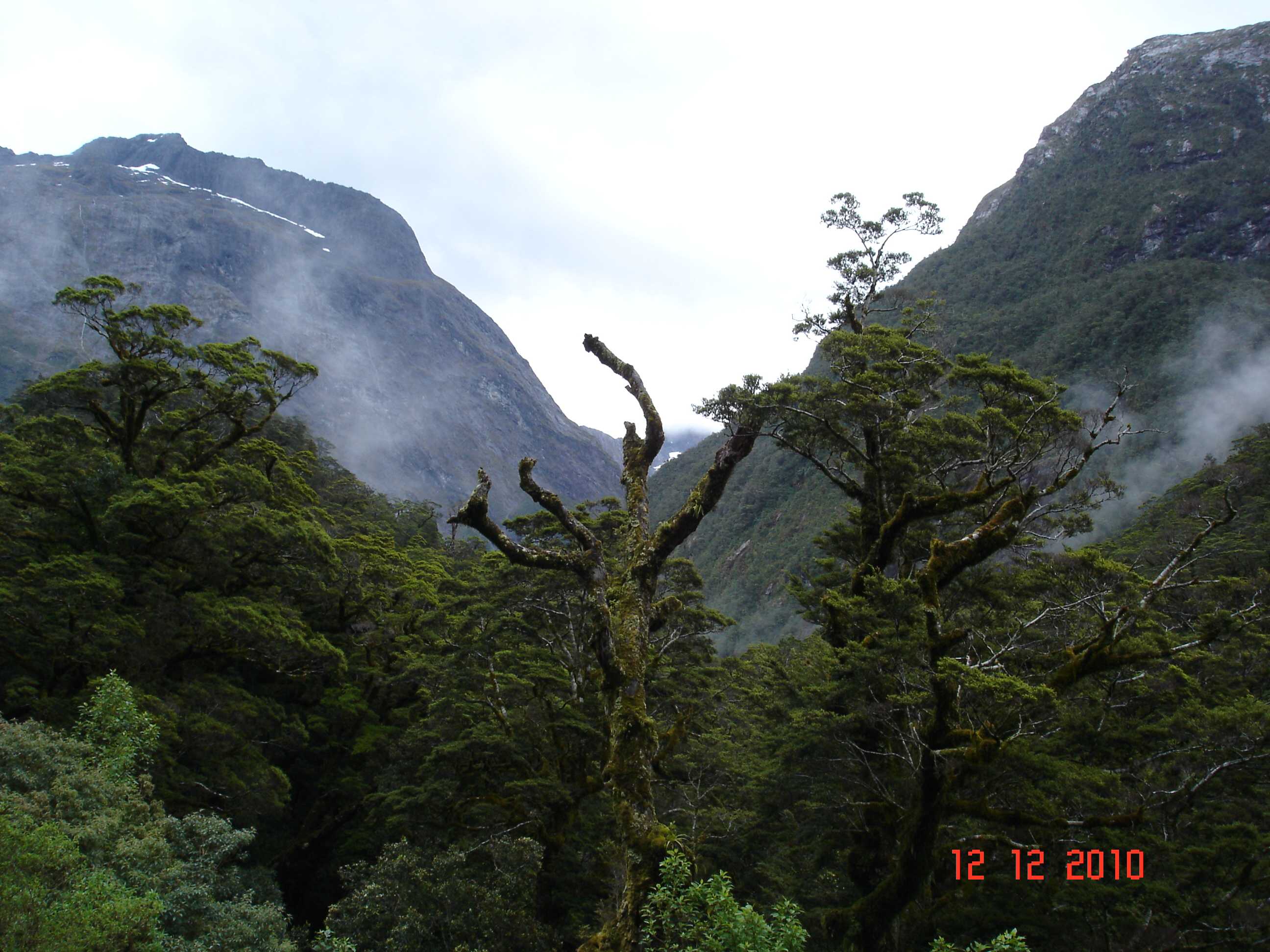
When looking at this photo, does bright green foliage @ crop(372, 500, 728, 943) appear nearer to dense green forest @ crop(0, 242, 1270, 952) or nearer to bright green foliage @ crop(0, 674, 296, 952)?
dense green forest @ crop(0, 242, 1270, 952)

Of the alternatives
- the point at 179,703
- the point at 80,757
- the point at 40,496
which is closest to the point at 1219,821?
the point at 80,757

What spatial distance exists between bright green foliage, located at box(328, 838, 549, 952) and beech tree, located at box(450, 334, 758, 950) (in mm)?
5994

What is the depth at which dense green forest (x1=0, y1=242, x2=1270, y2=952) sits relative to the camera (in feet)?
22.4

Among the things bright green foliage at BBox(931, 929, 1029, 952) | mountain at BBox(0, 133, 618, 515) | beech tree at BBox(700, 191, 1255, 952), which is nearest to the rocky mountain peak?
mountain at BBox(0, 133, 618, 515)

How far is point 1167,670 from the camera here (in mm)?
8781

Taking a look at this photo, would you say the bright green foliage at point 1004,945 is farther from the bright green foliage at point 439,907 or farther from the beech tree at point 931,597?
the bright green foliage at point 439,907

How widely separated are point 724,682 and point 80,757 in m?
13.1

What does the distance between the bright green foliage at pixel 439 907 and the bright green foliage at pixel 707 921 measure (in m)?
6.35

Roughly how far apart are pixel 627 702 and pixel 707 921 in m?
1.66

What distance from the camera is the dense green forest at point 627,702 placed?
22.4ft

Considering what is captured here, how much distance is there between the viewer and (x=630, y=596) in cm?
616
